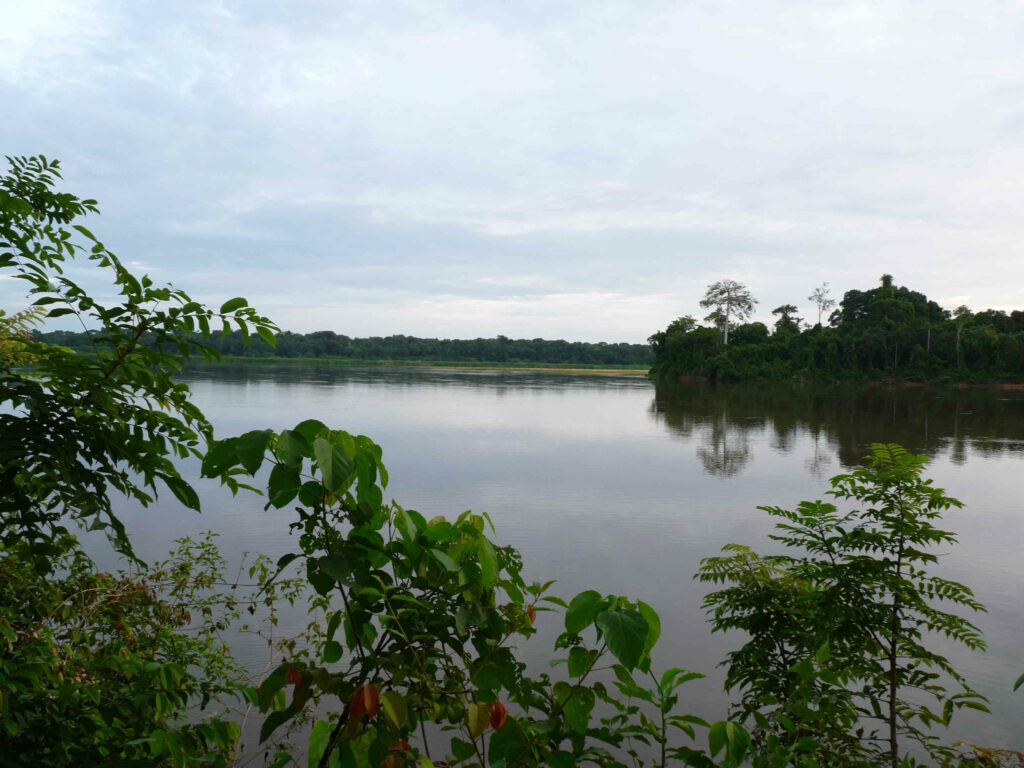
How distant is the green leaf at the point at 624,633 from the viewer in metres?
0.99

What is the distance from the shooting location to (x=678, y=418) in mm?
26750

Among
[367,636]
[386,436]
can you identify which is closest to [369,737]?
[367,636]

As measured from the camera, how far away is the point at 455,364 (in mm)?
93000

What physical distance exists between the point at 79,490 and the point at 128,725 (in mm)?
1059

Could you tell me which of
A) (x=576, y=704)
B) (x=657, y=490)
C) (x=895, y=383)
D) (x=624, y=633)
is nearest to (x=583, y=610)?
(x=624, y=633)

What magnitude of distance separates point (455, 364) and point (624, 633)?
92354 millimetres

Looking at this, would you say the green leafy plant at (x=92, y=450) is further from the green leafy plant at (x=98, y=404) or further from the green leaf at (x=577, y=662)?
the green leaf at (x=577, y=662)

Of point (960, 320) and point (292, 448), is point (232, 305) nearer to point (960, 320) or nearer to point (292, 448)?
point (292, 448)

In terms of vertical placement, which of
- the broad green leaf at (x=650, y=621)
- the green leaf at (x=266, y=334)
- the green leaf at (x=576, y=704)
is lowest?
the green leaf at (x=576, y=704)

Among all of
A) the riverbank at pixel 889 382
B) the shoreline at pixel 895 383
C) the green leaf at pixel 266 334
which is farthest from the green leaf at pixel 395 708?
the riverbank at pixel 889 382

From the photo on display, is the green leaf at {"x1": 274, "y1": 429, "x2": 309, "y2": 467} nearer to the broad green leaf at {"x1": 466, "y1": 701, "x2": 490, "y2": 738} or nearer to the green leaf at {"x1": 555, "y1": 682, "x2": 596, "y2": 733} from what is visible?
the broad green leaf at {"x1": 466, "y1": 701, "x2": 490, "y2": 738}

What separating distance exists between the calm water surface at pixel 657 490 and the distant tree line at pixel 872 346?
109ft

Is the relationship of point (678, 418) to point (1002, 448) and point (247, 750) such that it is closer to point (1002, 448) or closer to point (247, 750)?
point (1002, 448)

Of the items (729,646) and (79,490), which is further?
(729,646)
